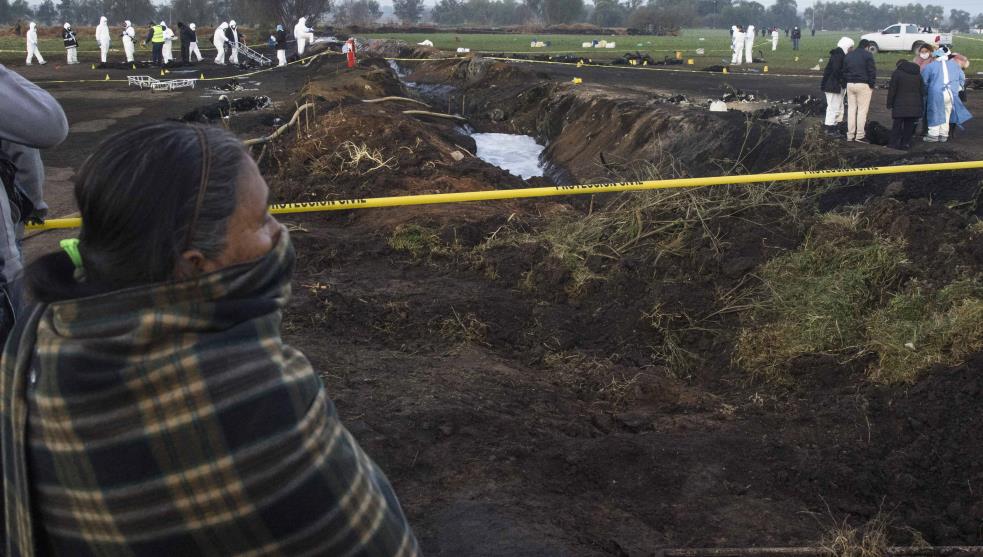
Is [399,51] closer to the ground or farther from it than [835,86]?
farther from it

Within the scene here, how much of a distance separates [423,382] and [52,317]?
397cm

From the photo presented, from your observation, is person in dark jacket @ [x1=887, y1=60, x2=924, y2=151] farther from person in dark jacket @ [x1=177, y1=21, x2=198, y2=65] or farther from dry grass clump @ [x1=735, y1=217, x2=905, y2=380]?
person in dark jacket @ [x1=177, y1=21, x2=198, y2=65]

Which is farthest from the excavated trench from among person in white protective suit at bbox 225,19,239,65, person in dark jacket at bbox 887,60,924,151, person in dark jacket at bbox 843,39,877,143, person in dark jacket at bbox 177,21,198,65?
person in dark jacket at bbox 177,21,198,65

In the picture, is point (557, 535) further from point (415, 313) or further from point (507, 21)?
point (507, 21)

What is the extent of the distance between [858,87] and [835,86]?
107 cm

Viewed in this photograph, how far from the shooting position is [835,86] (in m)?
14.8

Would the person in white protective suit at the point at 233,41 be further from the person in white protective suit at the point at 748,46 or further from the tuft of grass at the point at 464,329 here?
the tuft of grass at the point at 464,329

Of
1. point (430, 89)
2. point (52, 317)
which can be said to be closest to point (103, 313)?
point (52, 317)

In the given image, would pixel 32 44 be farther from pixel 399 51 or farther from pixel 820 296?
pixel 820 296

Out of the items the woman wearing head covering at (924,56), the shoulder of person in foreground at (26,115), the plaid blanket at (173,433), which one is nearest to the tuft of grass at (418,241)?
the shoulder of person in foreground at (26,115)

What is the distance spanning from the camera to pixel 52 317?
1.52 meters

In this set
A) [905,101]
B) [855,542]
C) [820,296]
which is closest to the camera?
[855,542]

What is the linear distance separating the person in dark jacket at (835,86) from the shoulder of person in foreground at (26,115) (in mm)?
13429

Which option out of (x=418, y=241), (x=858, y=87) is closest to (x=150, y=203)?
(x=418, y=241)
